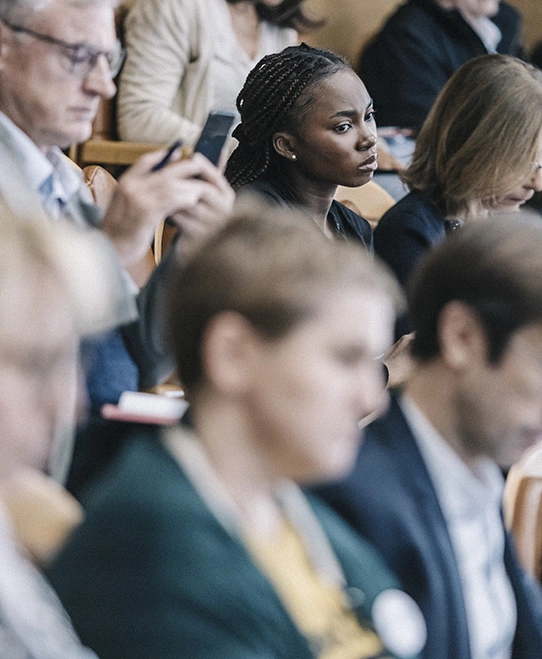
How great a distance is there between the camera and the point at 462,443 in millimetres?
1356

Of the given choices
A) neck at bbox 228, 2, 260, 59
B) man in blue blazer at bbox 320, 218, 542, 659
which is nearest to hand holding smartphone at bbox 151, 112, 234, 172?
man in blue blazer at bbox 320, 218, 542, 659

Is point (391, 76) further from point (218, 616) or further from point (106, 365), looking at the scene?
point (218, 616)

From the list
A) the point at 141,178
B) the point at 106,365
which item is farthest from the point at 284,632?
the point at 141,178

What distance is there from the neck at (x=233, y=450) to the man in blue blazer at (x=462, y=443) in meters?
0.28

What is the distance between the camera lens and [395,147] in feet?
12.4

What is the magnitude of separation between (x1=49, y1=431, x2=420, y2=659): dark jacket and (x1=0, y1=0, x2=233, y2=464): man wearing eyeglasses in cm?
58

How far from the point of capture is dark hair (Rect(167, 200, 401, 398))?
997 millimetres

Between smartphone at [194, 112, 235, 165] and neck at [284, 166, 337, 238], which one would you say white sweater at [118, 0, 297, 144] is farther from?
Result: smartphone at [194, 112, 235, 165]

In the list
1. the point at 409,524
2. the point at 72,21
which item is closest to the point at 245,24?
the point at 72,21

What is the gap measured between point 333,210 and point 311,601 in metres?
1.74

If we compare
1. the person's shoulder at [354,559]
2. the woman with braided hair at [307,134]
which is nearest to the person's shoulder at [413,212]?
the woman with braided hair at [307,134]

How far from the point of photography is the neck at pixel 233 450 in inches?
40.2

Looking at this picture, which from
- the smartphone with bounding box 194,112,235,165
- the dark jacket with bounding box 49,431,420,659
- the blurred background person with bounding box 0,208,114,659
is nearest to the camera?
the blurred background person with bounding box 0,208,114,659

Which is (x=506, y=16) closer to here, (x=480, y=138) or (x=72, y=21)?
(x=480, y=138)
